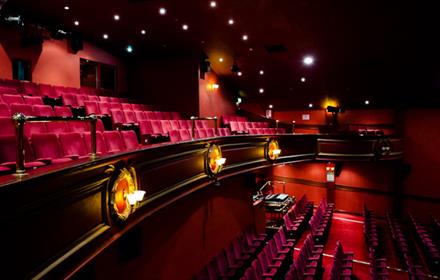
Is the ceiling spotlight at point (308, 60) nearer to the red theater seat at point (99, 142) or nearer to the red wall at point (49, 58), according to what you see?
the red wall at point (49, 58)

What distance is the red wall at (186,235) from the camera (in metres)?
2.49

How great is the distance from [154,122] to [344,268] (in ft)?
10.4

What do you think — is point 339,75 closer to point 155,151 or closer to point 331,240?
point 331,240

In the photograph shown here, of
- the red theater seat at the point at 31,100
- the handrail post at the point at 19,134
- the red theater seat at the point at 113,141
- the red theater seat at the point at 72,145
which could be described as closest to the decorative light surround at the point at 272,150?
the red theater seat at the point at 113,141

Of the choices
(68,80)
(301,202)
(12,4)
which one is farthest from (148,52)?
(301,202)

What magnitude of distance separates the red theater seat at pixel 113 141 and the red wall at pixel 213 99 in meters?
4.67

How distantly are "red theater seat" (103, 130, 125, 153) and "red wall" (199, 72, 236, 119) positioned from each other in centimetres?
467

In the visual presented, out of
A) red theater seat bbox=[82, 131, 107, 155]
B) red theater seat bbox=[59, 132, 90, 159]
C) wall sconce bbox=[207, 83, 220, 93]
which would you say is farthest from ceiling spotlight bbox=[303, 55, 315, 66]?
red theater seat bbox=[59, 132, 90, 159]

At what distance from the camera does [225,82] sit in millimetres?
8516

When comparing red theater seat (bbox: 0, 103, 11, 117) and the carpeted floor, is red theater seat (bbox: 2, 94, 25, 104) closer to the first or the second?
red theater seat (bbox: 0, 103, 11, 117)

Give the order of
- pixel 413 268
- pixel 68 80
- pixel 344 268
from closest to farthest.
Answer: pixel 344 268, pixel 413 268, pixel 68 80

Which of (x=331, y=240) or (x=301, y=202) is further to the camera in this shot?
(x=301, y=202)

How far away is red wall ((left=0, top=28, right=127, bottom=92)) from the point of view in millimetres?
5477

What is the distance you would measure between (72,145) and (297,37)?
477 centimetres
